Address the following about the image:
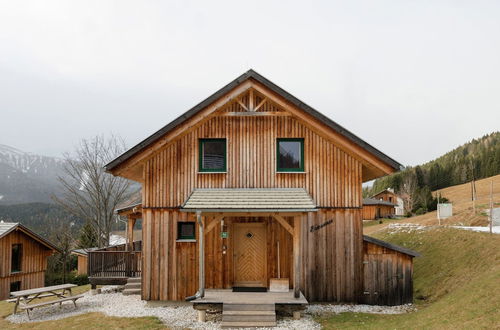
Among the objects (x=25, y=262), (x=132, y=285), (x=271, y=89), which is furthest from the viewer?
(x=25, y=262)

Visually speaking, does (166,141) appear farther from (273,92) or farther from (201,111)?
(273,92)

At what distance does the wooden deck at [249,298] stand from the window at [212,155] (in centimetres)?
443

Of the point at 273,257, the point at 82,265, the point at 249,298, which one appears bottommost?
the point at 82,265

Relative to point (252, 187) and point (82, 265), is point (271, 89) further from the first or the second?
point (82, 265)

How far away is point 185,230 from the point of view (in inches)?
524

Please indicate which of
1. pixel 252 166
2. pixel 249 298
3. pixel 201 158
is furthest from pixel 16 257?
pixel 249 298

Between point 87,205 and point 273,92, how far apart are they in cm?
2646

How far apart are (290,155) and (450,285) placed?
26.6 ft

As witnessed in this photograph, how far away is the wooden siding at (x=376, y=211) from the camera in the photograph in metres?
56.5

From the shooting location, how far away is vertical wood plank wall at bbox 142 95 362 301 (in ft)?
42.6

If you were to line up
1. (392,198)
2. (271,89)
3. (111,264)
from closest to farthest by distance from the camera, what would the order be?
(271,89) < (111,264) < (392,198)

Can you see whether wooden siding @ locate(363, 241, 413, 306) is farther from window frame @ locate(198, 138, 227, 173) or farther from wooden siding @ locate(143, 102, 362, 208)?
window frame @ locate(198, 138, 227, 173)

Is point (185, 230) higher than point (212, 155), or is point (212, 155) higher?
point (212, 155)

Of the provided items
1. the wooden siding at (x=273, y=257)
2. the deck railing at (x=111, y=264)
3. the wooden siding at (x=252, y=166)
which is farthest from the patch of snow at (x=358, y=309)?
the deck railing at (x=111, y=264)
